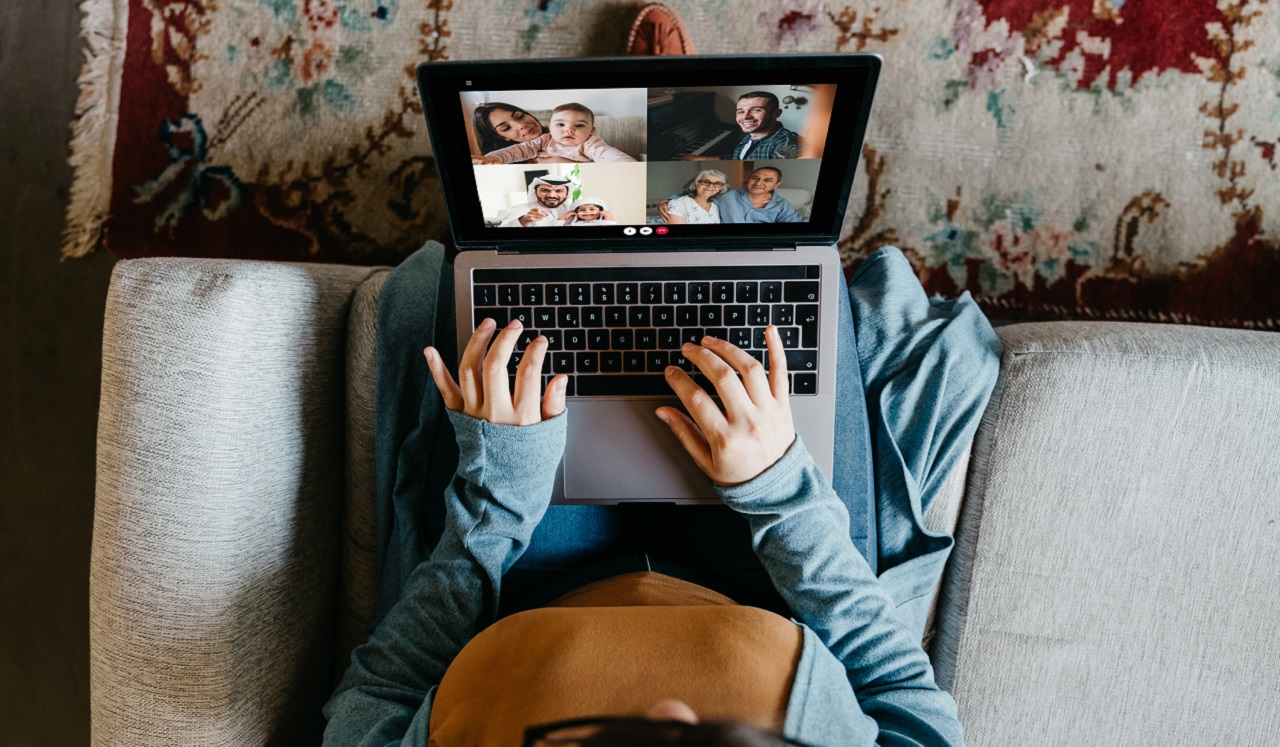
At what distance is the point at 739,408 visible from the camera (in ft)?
2.39

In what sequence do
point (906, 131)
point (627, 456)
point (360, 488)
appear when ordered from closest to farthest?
point (627, 456)
point (360, 488)
point (906, 131)

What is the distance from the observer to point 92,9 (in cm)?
120

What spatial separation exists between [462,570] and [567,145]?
442mm

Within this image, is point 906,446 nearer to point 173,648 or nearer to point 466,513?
point 466,513

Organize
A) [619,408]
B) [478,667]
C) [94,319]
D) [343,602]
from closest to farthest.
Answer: [478,667], [619,408], [343,602], [94,319]

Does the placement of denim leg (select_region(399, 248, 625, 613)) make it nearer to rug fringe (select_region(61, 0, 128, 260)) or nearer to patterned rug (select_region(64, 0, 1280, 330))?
patterned rug (select_region(64, 0, 1280, 330))

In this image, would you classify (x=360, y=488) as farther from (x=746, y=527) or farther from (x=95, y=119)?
(x=95, y=119)

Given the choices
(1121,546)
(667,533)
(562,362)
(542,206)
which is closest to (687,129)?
(542,206)

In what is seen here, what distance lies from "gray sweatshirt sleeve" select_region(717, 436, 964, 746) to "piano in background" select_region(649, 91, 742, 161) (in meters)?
0.30

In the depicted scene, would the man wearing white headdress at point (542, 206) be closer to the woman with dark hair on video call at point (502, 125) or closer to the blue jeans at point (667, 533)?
the woman with dark hair on video call at point (502, 125)

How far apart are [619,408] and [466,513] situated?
7.6 inches

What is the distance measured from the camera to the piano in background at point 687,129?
71cm

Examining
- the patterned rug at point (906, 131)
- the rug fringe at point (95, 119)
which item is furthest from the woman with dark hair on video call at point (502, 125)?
the rug fringe at point (95, 119)

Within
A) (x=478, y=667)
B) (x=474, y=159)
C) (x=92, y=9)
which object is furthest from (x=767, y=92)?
(x=92, y=9)
